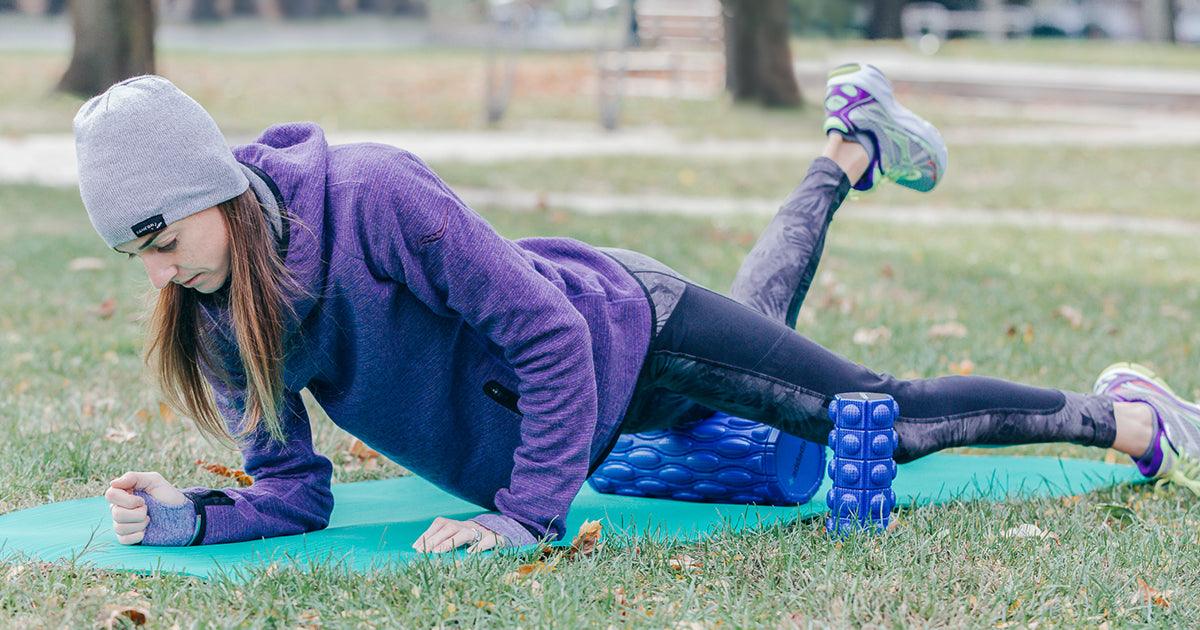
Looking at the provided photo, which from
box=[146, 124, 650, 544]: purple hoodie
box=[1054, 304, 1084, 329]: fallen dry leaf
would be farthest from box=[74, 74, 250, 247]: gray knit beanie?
box=[1054, 304, 1084, 329]: fallen dry leaf

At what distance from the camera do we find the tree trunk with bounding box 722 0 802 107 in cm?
1592

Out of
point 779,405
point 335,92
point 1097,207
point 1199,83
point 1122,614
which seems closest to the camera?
point 1122,614

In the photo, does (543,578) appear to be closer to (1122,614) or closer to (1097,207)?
(1122,614)

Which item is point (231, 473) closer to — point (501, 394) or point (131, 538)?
point (131, 538)

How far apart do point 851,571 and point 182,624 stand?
133cm

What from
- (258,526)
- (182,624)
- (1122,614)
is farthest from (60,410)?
(1122,614)

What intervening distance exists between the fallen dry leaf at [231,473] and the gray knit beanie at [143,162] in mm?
1269

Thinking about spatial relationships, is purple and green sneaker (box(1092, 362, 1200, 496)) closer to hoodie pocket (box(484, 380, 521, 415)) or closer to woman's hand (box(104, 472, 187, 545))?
hoodie pocket (box(484, 380, 521, 415))

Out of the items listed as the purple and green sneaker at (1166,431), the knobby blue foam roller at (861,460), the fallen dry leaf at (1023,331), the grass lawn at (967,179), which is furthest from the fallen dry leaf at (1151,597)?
the grass lawn at (967,179)

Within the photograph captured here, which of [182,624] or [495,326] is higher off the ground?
[495,326]

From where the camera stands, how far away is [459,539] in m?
2.83

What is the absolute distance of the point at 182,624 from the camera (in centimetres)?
253

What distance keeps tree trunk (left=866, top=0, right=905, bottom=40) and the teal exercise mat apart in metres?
30.2

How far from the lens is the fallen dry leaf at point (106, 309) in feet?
19.0
